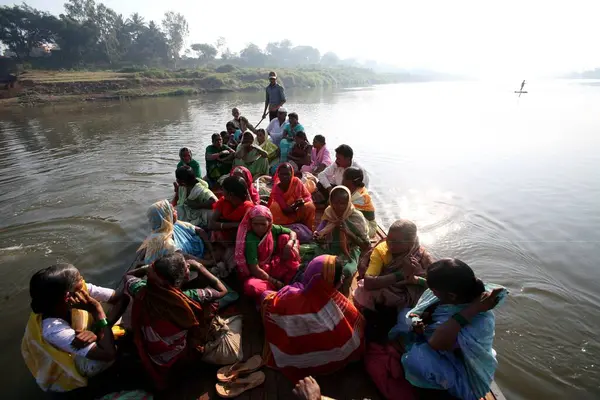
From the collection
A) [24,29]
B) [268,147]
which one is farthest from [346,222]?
[24,29]

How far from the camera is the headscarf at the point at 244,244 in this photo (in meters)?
3.03

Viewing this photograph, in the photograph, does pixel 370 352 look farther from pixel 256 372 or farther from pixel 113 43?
pixel 113 43

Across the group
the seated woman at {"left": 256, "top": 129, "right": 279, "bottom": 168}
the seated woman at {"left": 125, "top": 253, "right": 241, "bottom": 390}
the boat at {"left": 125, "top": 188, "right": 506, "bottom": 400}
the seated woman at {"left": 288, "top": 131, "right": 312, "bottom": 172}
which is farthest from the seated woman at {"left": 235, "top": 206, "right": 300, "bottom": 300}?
the seated woman at {"left": 256, "top": 129, "right": 279, "bottom": 168}

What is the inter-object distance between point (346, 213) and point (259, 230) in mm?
887

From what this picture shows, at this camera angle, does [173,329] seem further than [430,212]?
No

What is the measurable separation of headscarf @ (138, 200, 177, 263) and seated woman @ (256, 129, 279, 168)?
4.10m

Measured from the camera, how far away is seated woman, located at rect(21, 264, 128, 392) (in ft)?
6.45

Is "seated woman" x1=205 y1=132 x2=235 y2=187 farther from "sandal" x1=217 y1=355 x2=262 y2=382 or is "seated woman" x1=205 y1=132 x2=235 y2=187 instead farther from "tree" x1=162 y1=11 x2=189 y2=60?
"tree" x1=162 y1=11 x2=189 y2=60

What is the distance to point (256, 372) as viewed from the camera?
234cm

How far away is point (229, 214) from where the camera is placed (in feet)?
12.3

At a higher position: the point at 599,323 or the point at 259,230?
the point at 259,230

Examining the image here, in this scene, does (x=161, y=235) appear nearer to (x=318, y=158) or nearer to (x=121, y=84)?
(x=318, y=158)

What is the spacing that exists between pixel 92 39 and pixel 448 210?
203 feet

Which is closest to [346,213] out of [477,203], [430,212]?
[430,212]
